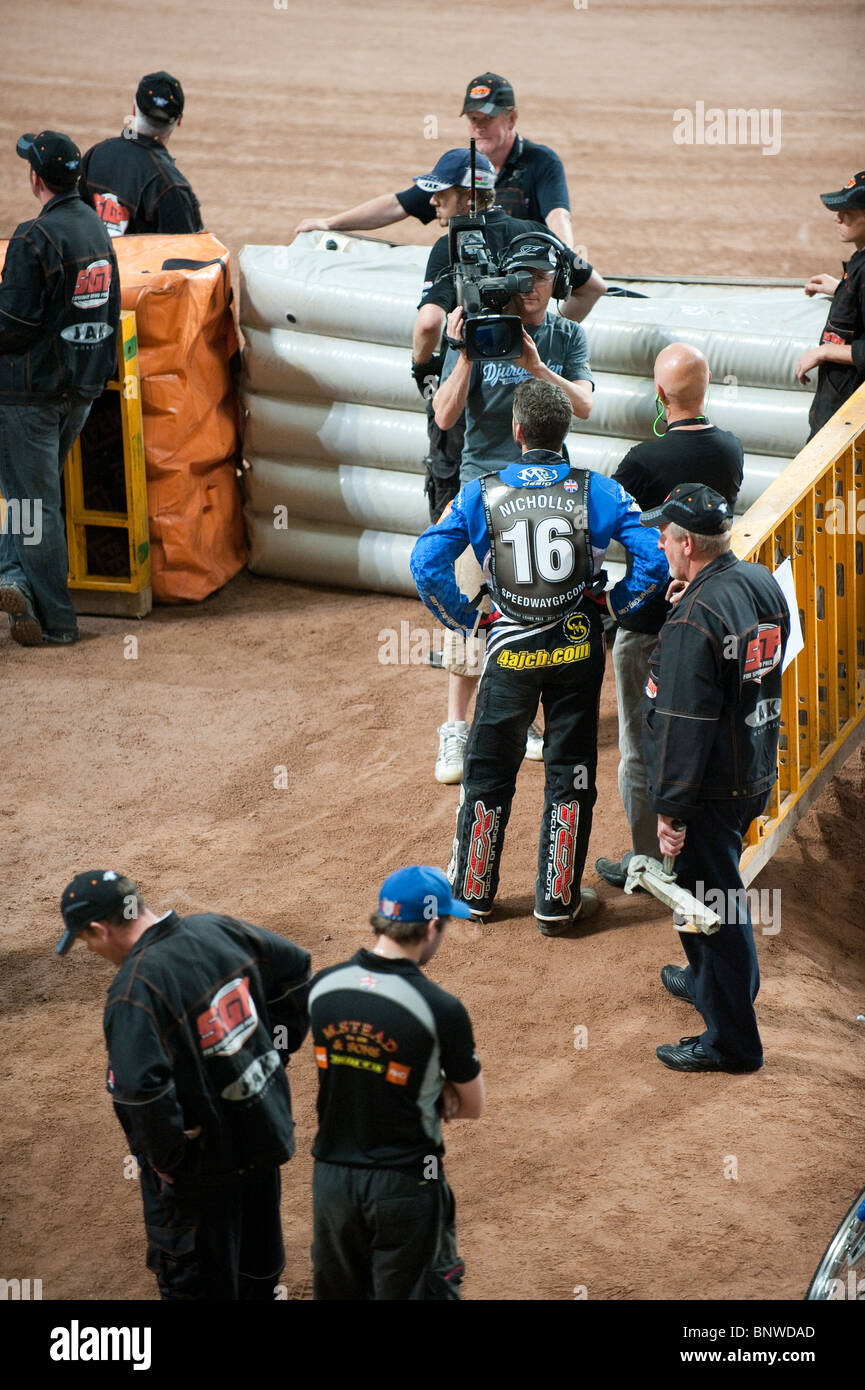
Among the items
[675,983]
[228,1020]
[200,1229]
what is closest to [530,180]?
[675,983]

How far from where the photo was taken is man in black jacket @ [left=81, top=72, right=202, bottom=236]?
8219mm

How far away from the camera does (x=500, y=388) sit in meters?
5.91

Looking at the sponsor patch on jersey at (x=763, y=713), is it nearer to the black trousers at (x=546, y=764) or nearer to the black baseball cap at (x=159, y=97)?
the black trousers at (x=546, y=764)

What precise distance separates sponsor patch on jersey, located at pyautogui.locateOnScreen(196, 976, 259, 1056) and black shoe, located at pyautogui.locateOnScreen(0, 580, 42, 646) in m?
4.52

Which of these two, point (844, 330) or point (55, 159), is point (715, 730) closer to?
point (844, 330)

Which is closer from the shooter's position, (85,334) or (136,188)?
(85,334)

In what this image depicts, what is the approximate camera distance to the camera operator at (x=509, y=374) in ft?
18.9

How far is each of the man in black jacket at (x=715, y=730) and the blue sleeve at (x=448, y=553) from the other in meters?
0.79

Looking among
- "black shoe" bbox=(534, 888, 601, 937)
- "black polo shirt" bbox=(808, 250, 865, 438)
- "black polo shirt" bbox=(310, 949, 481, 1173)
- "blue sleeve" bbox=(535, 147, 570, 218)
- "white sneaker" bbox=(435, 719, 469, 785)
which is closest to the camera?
"black polo shirt" bbox=(310, 949, 481, 1173)

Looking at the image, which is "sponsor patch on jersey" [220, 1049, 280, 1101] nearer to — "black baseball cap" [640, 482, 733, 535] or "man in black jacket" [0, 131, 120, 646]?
"black baseball cap" [640, 482, 733, 535]

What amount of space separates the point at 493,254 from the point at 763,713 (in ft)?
7.98

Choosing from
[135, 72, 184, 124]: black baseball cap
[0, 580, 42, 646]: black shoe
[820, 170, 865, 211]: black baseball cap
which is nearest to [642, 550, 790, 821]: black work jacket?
[820, 170, 865, 211]: black baseball cap

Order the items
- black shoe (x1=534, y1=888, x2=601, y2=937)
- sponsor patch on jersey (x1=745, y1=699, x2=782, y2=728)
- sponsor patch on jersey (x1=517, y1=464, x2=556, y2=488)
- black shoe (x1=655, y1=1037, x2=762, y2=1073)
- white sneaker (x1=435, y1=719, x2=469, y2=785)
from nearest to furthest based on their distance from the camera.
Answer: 1. sponsor patch on jersey (x1=745, y1=699, x2=782, y2=728)
2. black shoe (x1=655, y1=1037, x2=762, y2=1073)
3. sponsor patch on jersey (x1=517, y1=464, x2=556, y2=488)
4. black shoe (x1=534, y1=888, x2=601, y2=937)
5. white sneaker (x1=435, y1=719, x2=469, y2=785)

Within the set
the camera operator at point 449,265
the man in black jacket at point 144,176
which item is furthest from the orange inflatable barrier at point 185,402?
the camera operator at point 449,265
